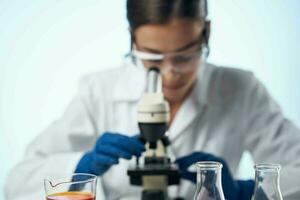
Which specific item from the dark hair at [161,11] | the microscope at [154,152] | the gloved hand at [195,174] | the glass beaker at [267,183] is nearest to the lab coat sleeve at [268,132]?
the gloved hand at [195,174]

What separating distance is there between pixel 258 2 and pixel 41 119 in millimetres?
968

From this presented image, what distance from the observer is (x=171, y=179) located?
4.48 ft

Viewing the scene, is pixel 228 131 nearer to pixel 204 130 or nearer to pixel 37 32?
pixel 204 130

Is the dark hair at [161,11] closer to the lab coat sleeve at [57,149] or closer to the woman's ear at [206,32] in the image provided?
the woman's ear at [206,32]

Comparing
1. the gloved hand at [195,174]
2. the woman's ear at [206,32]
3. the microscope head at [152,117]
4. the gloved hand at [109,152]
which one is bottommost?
the gloved hand at [195,174]

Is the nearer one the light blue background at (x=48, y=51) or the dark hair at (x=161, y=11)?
the dark hair at (x=161, y=11)

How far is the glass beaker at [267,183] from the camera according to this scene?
2.78 feet

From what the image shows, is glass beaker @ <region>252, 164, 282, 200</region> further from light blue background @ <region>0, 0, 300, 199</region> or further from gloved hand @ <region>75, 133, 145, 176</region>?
light blue background @ <region>0, 0, 300, 199</region>

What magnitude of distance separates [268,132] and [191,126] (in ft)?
0.97

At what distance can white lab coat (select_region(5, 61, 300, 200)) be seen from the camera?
1693 millimetres

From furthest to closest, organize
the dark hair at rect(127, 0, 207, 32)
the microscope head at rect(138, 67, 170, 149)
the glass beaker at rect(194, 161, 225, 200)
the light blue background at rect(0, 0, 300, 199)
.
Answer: the light blue background at rect(0, 0, 300, 199) → the dark hair at rect(127, 0, 207, 32) → the microscope head at rect(138, 67, 170, 149) → the glass beaker at rect(194, 161, 225, 200)

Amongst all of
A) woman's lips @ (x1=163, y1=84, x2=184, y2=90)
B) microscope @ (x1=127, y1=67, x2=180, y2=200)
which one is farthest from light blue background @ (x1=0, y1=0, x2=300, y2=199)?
microscope @ (x1=127, y1=67, x2=180, y2=200)

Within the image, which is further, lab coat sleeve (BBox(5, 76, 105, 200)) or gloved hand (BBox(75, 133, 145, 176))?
lab coat sleeve (BBox(5, 76, 105, 200))

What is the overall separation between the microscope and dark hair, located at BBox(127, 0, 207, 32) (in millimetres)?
363
